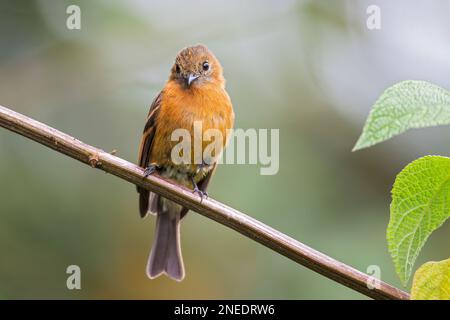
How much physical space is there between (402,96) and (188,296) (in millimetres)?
3530

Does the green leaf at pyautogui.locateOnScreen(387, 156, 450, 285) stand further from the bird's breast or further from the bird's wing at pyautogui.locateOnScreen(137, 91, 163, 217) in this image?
the bird's wing at pyautogui.locateOnScreen(137, 91, 163, 217)

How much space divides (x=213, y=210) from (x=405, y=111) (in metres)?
0.97

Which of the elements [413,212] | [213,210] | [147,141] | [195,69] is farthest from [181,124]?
[413,212]

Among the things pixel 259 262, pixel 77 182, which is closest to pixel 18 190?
pixel 77 182

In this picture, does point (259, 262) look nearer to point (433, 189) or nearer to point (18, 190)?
point (18, 190)

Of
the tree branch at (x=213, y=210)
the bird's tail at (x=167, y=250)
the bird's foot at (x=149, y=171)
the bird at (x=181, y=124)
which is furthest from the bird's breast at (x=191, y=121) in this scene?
the tree branch at (x=213, y=210)

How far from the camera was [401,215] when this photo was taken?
49.4 inches

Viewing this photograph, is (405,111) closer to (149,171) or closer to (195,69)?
(149,171)

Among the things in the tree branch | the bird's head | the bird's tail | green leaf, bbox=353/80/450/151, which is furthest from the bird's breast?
green leaf, bbox=353/80/450/151

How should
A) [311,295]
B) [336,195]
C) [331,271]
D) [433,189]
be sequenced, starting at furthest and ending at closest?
[336,195], [311,295], [331,271], [433,189]

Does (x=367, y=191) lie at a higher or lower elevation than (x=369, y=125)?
higher

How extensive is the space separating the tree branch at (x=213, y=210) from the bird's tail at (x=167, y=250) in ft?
6.17

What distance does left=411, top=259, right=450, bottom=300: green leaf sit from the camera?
124 centimetres

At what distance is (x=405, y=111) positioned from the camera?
1085 mm
